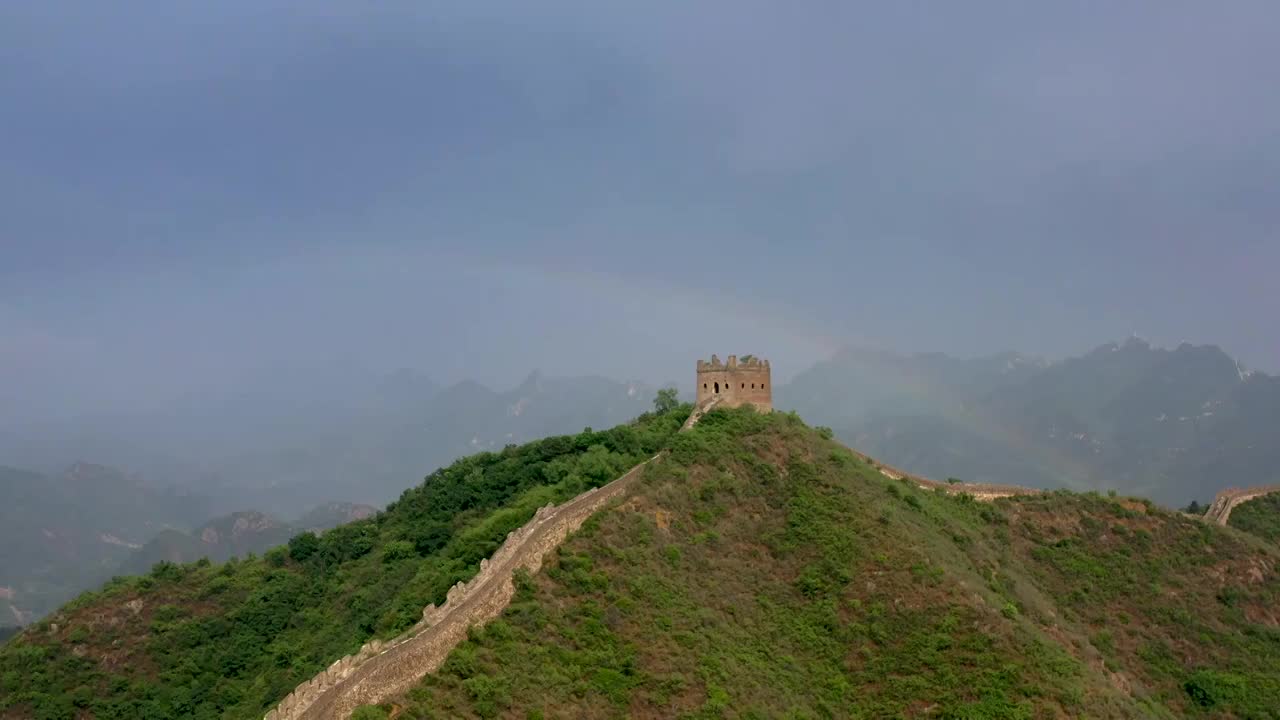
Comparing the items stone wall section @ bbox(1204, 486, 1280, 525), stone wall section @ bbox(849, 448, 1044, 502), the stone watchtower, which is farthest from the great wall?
stone wall section @ bbox(1204, 486, 1280, 525)

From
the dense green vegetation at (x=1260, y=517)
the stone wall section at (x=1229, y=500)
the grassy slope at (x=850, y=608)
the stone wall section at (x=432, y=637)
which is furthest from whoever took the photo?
the stone wall section at (x=1229, y=500)

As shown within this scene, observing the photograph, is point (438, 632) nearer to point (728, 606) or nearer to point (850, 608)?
point (728, 606)

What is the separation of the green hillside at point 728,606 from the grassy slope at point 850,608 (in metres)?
0.12

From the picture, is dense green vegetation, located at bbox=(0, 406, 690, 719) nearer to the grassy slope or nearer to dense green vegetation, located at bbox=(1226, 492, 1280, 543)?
the grassy slope

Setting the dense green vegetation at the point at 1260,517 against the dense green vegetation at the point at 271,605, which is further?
the dense green vegetation at the point at 1260,517

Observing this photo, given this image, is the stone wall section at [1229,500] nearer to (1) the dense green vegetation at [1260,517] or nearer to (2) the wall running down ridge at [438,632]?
(1) the dense green vegetation at [1260,517]

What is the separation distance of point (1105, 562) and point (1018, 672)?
24334 mm

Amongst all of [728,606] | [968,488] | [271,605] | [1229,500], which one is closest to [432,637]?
[728,606]

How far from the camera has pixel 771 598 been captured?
1606 inches

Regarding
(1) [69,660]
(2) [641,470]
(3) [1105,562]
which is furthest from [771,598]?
(1) [69,660]

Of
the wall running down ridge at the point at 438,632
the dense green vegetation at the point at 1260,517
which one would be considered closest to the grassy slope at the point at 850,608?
the wall running down ridge at the point at 438,632

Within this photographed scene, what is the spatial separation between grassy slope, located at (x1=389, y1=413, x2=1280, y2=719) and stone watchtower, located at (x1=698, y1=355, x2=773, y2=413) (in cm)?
350

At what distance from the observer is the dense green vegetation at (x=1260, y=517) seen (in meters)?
71.7

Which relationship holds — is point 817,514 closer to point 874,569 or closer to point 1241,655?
point 874,569
